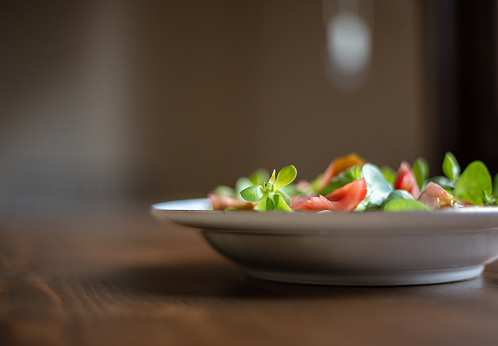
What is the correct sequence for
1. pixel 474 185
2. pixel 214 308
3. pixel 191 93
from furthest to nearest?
1. pixel 191 93
2. pixel 474 185
3. pixel 214 308

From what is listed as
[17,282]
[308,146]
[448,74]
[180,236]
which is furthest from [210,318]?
[308,146]

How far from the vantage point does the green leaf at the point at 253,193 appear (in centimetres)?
44

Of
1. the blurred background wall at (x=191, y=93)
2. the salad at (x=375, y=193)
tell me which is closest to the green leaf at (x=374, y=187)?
the salad at (x=375, y=193)

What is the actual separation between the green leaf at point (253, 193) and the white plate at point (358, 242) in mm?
19

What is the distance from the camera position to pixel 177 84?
4.97 metres

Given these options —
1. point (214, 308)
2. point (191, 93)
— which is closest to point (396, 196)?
point (214, 308)

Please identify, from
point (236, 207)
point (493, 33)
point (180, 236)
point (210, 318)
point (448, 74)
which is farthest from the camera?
point (448, 74)

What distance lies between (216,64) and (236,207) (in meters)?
4.63

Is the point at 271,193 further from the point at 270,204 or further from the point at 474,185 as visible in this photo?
the point at 474,185

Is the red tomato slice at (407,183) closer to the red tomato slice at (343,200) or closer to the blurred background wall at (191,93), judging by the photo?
the red tomato slice at (343,200)

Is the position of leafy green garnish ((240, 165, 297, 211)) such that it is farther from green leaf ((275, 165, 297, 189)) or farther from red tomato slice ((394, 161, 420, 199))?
red tomato slice ((394, 161, 420, 199))

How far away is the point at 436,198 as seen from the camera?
18.0 inches

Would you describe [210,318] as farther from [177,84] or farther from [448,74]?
[177,84]

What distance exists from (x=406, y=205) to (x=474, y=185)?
102 mm
